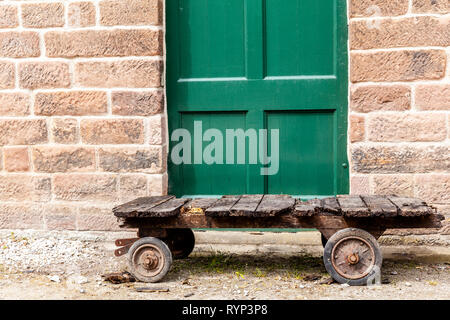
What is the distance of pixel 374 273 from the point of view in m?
3.20

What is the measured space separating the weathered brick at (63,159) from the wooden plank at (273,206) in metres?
1.46

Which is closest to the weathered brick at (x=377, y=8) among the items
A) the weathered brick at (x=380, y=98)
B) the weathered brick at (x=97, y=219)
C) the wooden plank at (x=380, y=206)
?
the weathered brick at (x=380, y=98)

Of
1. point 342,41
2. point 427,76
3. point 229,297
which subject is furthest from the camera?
point 342,41

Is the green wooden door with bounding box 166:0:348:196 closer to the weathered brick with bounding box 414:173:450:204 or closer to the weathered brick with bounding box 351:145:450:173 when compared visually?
the weathered brick with bounding box 351:145:450:173

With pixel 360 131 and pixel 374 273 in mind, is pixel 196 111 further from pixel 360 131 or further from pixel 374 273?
pixel 374 273

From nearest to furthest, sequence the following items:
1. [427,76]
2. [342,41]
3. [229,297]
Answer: [229,297]
[427,76]
[342,41]

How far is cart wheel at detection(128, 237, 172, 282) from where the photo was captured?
3342 mm

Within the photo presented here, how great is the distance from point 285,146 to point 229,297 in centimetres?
149

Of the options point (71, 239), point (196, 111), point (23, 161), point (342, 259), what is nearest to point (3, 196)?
point (23, 161)

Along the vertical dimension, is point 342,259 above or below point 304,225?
below

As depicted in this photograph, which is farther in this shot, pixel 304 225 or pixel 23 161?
pixel 23 161

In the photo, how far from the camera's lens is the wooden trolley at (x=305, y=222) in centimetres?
318

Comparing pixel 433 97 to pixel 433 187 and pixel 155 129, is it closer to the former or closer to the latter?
pixel 433 187

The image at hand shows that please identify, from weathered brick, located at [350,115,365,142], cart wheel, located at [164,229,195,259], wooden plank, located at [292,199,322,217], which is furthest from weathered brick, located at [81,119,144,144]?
weathered brick, located at [350,115,365,142]
